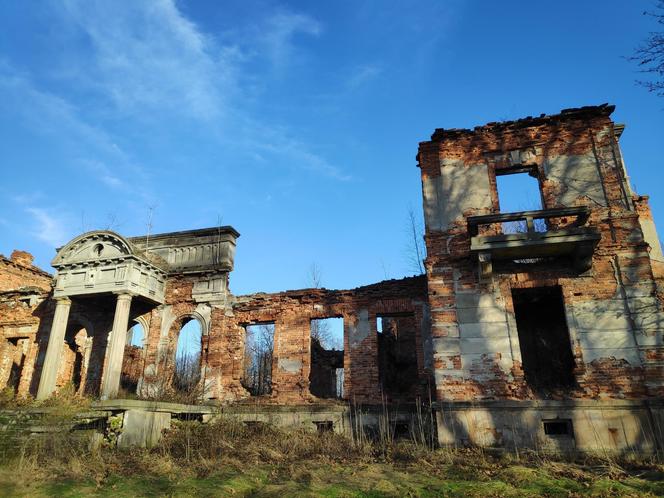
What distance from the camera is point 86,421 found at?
1154 cm

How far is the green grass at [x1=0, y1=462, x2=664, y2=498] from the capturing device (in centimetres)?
704

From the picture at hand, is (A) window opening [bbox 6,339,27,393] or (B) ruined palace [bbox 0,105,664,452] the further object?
(A) window opening [bbox 6,339,27,393]

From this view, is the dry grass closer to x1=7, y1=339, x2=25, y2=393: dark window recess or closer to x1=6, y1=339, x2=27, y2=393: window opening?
x1=7, y1=339, x2=25, y2=393: dark window recess

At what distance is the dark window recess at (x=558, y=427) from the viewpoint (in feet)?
33.2

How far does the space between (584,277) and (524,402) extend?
10.7ft

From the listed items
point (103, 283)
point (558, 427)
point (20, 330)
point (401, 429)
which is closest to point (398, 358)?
point (401, 429)

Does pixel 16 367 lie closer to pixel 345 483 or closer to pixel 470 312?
pixel 345 483

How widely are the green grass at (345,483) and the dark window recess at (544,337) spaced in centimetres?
506

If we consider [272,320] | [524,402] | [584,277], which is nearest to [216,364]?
[272,320]

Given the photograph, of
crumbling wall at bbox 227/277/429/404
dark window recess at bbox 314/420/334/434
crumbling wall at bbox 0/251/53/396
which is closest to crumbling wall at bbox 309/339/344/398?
crumbling wall at bbox 227/277/429/404

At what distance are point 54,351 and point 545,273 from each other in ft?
52.6

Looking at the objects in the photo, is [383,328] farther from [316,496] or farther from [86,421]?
[316,496]

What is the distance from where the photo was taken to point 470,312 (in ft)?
37.4

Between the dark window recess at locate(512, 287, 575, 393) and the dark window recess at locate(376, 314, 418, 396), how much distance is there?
3316 millimetres
